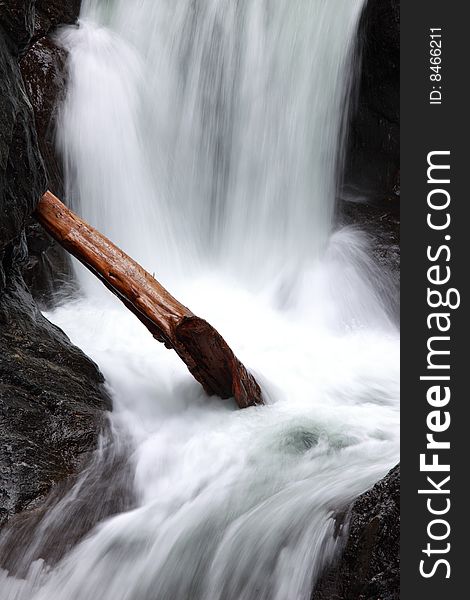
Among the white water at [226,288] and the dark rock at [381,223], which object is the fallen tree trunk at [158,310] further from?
the dark rock at [381,223]

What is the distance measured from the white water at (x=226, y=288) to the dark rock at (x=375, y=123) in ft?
0.63

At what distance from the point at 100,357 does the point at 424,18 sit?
9.18 ft

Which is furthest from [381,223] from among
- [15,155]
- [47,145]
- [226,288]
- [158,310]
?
[15,155]

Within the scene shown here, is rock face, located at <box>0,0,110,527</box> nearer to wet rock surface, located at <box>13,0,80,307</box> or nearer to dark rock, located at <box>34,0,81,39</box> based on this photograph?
wet rock surface, located at <box>13,0,80,307</box>

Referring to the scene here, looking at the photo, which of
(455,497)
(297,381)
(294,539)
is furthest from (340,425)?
(455,497)

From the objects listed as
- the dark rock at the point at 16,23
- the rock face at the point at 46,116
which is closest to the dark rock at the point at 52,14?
the rock face at the point at 46,116

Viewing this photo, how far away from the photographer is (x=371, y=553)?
2.47 meters

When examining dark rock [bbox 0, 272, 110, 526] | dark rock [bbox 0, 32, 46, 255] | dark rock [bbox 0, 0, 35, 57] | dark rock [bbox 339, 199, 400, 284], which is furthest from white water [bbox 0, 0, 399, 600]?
dark rock [bbox 0, 0, 35, 57]

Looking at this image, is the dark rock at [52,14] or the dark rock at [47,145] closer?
the dark rock at [47,145]

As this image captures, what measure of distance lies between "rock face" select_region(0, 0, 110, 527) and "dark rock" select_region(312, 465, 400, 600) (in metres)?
1.47

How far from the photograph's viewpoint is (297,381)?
17.1 ft

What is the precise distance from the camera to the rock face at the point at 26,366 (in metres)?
3.54

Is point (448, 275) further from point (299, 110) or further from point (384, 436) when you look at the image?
point (299, 110)

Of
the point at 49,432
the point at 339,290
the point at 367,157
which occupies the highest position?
the point at 367,157
